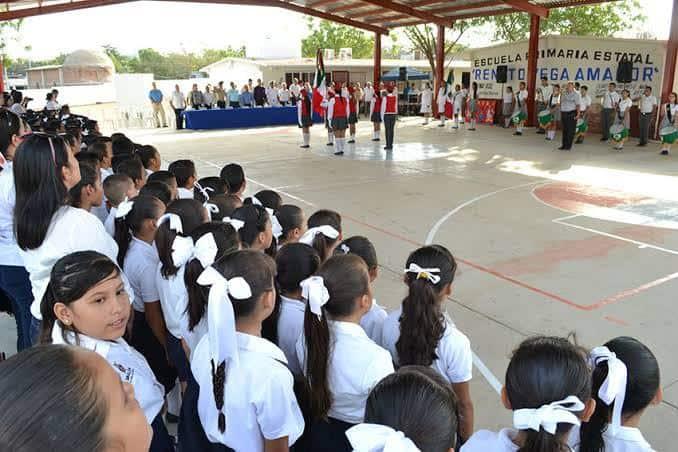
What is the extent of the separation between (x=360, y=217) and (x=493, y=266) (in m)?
2.28

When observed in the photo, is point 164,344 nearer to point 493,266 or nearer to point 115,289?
point 115,289

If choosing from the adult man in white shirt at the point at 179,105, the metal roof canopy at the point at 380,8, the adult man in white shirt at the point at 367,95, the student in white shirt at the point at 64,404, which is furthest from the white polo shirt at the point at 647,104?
the student in white shirt at the point at 64,404

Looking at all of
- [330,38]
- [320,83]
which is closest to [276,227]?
[320,83]

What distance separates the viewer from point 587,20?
2906cm

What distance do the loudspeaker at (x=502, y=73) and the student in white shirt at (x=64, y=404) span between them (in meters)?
19.2

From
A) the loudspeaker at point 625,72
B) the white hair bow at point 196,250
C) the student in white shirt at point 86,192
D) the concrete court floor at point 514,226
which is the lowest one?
the concrete court floor at point 514,226

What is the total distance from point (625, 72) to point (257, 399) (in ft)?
52.7

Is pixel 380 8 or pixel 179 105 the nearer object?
pixel 179 105

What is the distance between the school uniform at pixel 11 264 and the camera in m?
2.79

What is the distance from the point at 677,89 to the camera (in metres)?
13.6

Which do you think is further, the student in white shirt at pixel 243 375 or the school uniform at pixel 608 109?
the school uniform at pixel 608 109

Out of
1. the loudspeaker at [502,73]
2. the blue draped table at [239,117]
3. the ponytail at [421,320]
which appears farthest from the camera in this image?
the blue draped table at [239,117]

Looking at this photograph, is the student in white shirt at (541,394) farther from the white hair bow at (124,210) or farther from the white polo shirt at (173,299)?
the white hair bow at (124,210)

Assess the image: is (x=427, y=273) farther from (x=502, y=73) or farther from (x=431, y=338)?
(x=502, y=73)
